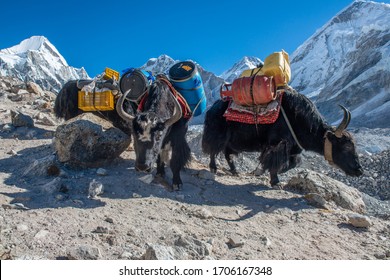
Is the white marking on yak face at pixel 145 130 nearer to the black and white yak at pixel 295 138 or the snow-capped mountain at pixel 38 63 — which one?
the black and white yak at pixel 295 138

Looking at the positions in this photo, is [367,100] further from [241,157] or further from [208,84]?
[208,84]

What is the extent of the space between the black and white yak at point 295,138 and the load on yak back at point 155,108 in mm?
755

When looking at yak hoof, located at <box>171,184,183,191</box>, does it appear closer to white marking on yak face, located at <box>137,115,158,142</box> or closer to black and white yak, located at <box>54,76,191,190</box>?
black and white yak, located at <box>54,76,191,190</box>

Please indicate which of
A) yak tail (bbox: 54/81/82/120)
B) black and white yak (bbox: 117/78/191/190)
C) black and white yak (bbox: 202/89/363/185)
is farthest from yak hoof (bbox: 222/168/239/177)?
yak tail (bbox: 54/81/82/120)

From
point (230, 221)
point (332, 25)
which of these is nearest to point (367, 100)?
point (230, 221)

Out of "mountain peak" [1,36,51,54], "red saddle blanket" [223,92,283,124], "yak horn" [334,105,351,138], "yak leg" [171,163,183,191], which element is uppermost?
"mountain peak" [1,36,51,54]

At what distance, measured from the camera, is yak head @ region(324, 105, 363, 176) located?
3.86 metres

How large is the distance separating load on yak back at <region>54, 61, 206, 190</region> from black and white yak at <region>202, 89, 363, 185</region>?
29.7 inches

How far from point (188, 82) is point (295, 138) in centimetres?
139

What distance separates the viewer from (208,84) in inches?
6284

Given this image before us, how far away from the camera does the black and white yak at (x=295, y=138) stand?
3883 mm

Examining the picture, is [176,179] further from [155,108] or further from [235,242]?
[235,242]
